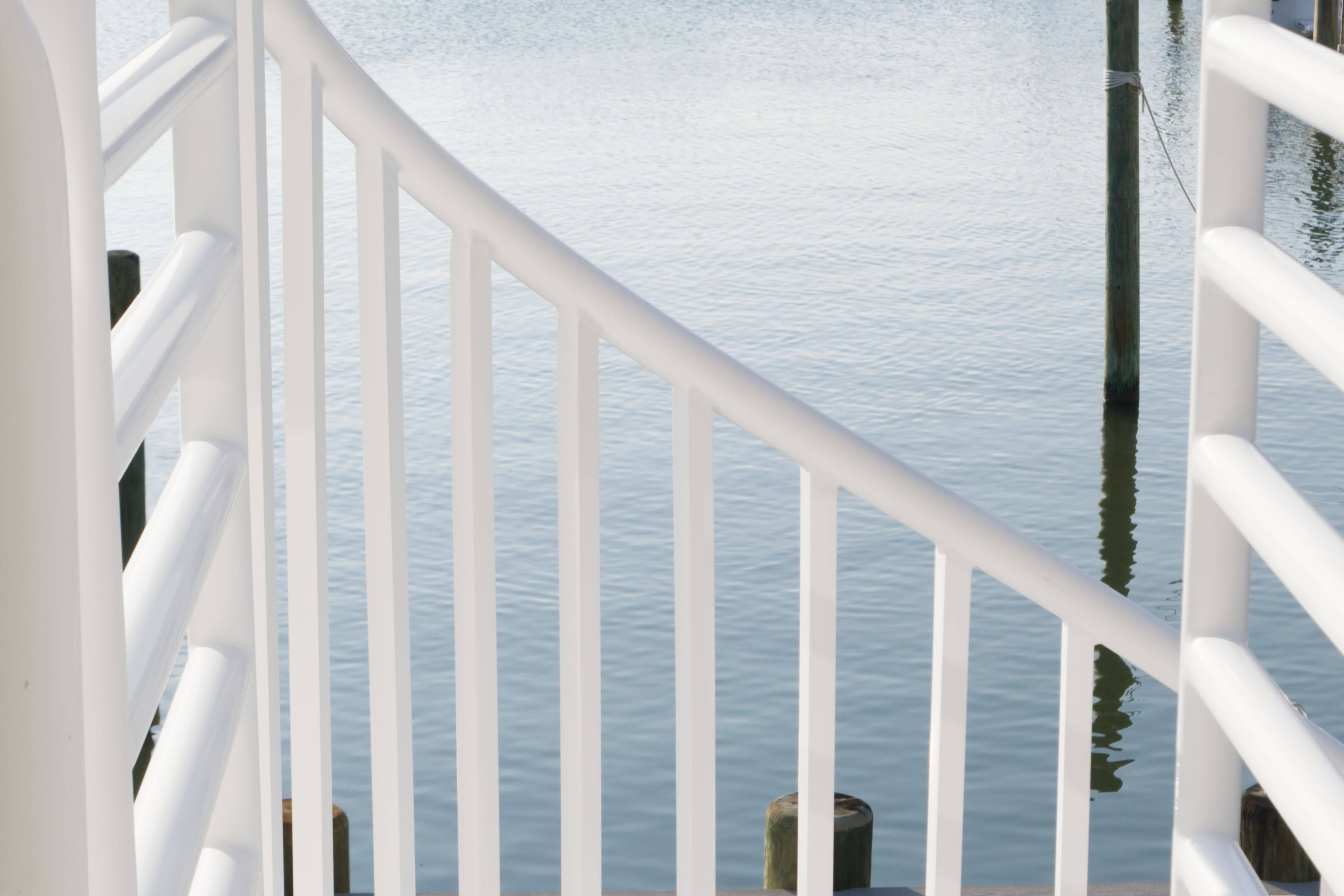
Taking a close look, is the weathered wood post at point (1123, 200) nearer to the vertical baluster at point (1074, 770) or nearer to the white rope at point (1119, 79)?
the white rope at point (1119, 79)

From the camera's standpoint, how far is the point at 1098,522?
6.76 m

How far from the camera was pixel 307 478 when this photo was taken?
4.33 ft

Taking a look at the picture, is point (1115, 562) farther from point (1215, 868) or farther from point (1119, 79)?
point (1215, 868)

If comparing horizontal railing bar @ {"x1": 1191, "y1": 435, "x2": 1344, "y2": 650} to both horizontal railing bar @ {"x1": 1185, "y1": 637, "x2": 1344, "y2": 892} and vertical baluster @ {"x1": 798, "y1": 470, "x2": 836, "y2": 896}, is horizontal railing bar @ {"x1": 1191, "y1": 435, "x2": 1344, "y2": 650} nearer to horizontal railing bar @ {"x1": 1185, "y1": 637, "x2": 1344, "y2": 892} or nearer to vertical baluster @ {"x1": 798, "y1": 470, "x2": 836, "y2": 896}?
horizontal railing bar @ {"x1": 1185, "y1": 637, "x2": 1344, "y2": 892}

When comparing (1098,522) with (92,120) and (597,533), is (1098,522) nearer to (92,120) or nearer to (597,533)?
(597,533)

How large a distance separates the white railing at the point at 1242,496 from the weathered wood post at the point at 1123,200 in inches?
272

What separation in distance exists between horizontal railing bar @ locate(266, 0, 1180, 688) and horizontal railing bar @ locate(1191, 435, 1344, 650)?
20.6 inches

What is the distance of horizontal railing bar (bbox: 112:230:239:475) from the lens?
54 cm

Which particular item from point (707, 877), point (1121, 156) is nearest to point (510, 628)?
point (1121, 156)

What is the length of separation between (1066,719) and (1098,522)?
5516mm

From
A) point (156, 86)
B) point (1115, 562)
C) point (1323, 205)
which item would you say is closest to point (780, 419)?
point (156, 86)

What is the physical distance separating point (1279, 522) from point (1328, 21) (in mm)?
14237

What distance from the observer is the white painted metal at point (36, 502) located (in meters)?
0.31

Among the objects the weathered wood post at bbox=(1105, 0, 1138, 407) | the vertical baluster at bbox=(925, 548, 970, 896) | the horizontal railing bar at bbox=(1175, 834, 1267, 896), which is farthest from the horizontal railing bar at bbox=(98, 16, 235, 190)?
the weathered wood post at bbox=(1105, 0, 1138, 407)
